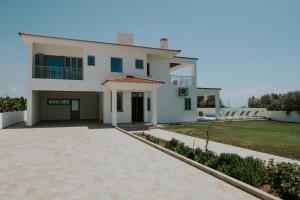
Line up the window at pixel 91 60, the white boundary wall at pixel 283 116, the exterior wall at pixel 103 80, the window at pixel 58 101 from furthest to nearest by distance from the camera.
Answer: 1. the white boundary wall at pixel 283 116
2. the window at pixel 58 101
3. the window at pixel 91 60
4. the exterior wall at pixel 103 80

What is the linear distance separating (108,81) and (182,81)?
379 inches

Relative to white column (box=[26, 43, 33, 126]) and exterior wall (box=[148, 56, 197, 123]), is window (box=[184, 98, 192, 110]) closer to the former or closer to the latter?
exterior wall (box=[148, 56, 197, 123])

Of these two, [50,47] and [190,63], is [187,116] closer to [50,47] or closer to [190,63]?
[190,63]

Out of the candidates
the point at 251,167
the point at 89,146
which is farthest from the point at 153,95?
the point at 251,167

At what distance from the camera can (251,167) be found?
5391mm

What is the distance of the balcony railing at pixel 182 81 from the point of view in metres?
23.5

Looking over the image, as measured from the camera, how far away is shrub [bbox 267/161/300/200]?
4059 mm

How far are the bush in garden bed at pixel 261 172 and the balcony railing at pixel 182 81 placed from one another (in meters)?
16.9

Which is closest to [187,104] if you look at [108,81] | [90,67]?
[108,81]

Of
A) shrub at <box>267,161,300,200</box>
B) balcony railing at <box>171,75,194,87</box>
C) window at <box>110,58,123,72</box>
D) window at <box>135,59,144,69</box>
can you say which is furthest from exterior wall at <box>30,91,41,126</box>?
shrub at <box>267,161,300,200</box>

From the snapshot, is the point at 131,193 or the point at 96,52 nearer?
the point at 131,193

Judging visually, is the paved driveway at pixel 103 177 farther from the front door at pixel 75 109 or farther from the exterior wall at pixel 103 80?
the front door at pixel 75 109

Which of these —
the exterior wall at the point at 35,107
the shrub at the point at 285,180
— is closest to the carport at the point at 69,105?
the exterior wall at the point at 35,107

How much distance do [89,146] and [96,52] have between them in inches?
458
